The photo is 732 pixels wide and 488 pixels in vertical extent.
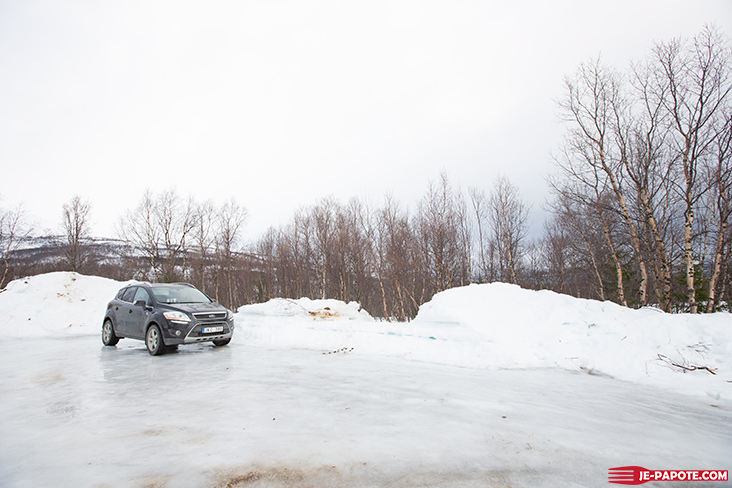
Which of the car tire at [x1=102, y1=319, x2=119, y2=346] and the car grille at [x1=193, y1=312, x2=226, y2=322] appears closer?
the car grille at [x1=193, y1=312, x2=226, y2=322]

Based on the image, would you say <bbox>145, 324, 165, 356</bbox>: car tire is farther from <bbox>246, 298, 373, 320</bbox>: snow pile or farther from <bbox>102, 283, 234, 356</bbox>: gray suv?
<bbox>246, 298, 373, 320</bbox>: snow pile

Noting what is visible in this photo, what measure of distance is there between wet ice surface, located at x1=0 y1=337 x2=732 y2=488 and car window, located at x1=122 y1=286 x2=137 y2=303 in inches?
142

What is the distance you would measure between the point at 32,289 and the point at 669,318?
82.5 ft

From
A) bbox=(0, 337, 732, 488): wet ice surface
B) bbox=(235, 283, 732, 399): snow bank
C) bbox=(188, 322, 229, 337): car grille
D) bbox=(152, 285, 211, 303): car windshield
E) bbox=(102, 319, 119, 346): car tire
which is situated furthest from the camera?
bbox=(102, 319, 119, 346): car tire

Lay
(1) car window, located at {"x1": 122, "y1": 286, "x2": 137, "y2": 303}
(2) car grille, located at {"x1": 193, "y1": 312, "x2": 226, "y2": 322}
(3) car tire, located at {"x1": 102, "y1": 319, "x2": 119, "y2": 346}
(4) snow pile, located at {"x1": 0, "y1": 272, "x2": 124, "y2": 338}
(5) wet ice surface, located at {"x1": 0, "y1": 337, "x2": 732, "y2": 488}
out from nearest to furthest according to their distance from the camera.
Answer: (5) wet ice surface, located at {"x1": 0, "y1": 337, "x2": 732, "y2": 488}
(2) car grille, located at {"x1": 193, "y1": 312, "x2": 226, "y2": 322}
(1) car window, located at {"x1": 122, "y1": 286, "x2": 137, "y2": 303}
(3) car tire, located at {"x1": 102, "y1": 319, "x2": 119, "y2": 346}
(4) snow pile, located at {"x1": 0, "y1": 272, "x2": 124, "y2": 338}

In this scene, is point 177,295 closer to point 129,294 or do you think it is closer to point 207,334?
point 207,334

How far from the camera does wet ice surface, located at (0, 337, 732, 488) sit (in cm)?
238

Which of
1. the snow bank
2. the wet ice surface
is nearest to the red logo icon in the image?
the wet ice surface

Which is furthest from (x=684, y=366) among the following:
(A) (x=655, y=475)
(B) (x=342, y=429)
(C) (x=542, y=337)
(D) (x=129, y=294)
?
(D) (x=129, y=294)

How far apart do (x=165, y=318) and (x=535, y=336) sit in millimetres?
9063

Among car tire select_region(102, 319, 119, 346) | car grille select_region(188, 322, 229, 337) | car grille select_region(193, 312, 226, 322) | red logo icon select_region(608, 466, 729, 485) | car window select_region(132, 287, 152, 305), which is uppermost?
car window select_region(132, 287, 152, 305)

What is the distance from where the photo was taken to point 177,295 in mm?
9023

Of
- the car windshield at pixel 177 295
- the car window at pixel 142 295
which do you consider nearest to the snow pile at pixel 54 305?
the car window at pixel 142 295

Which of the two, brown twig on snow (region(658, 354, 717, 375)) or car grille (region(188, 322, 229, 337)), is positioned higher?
car grille (region(188, 322, 229, 337))
